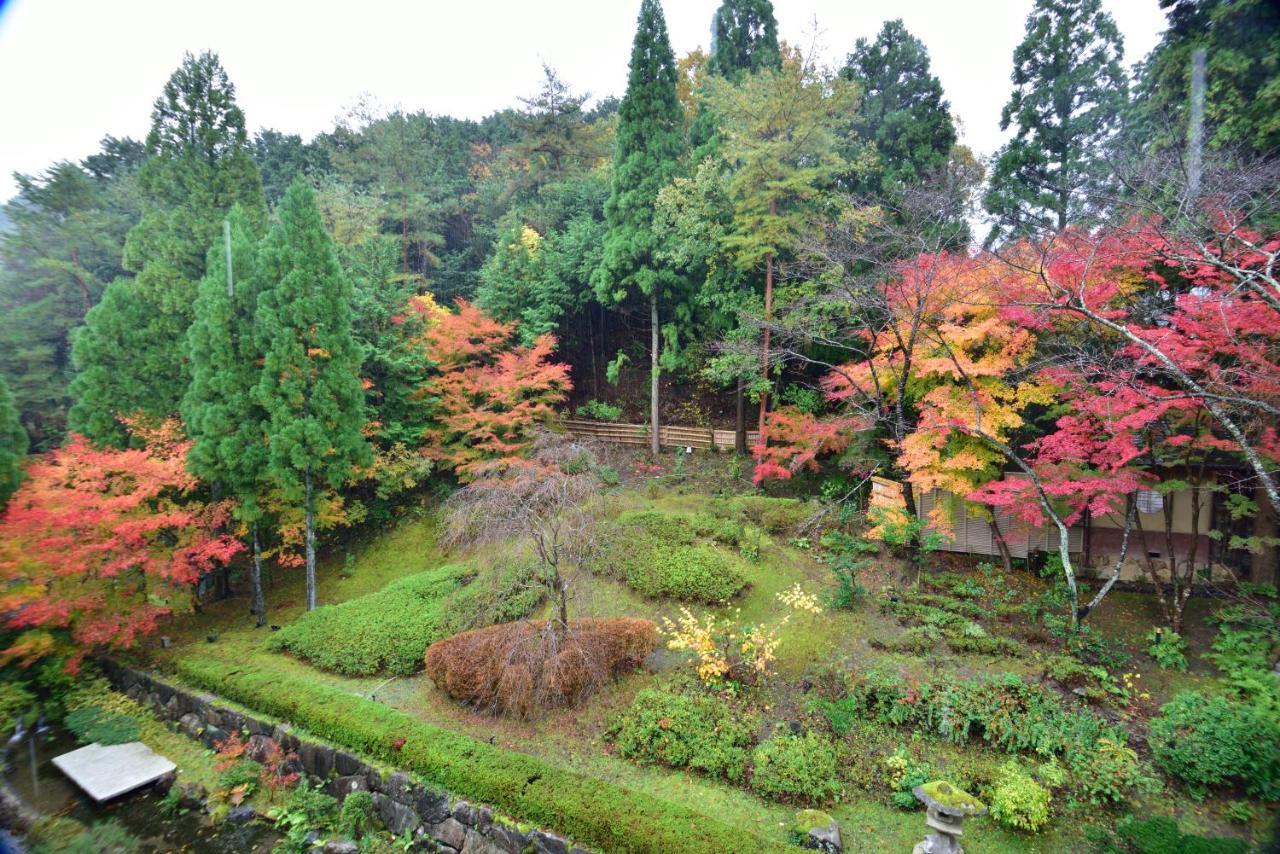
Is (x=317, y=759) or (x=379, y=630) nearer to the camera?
(x=317, y=759)

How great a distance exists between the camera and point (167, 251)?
43.0ft

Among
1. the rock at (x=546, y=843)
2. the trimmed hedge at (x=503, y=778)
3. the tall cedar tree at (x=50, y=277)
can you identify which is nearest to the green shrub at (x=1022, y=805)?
the trimmed hedge at (x=503, y=778)

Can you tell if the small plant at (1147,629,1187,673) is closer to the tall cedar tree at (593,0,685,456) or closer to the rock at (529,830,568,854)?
the rock at (529,830,568,854)

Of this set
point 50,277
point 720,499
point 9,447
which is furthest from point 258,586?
point 50,277

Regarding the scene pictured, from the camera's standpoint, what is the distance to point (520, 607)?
33.3 feet

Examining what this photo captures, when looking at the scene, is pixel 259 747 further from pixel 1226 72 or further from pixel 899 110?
pixel 899 110

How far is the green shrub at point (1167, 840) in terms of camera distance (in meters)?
5.08

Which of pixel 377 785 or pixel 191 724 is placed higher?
pixel 377 785

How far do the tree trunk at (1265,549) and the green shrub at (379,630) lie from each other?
1352cm

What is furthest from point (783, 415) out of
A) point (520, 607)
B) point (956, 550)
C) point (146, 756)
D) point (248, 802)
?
point (146, 756)

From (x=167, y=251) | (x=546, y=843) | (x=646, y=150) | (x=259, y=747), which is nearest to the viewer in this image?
(x=546, y=843)

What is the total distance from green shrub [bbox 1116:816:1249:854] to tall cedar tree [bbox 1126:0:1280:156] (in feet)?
Answer: 29.9

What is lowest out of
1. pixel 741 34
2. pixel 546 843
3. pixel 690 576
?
pixel 546 843

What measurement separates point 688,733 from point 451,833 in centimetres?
302
